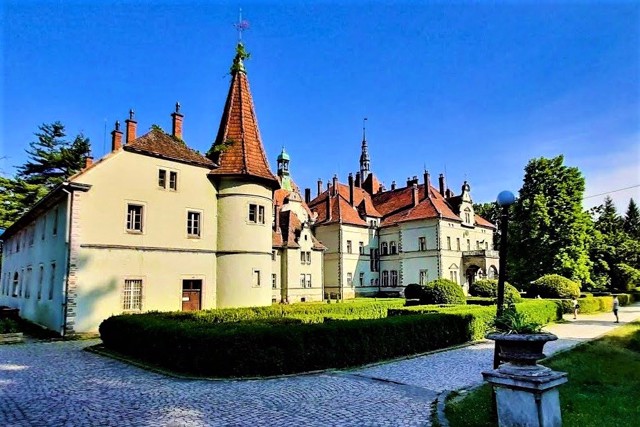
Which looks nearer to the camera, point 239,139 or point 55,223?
point 55,223

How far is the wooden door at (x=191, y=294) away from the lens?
23.2 meters

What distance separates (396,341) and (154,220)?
14519 millimetres

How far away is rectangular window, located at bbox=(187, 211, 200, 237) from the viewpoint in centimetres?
2375

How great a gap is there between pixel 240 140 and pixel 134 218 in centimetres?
779

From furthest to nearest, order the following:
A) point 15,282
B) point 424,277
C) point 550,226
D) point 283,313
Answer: point 424,277, point 550,226, point 15,282, point 283,313

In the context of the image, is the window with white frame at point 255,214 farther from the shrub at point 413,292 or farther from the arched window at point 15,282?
the arched window at point 15,282

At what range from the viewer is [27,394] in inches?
356

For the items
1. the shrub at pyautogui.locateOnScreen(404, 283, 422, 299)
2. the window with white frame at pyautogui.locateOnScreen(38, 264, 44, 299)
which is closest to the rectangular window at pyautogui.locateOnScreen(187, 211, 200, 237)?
the window with white frame at pyautogui.locateOnScreen(38, 264, 44, 299)

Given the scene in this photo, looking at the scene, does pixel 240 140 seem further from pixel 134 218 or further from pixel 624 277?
pixel 624 277

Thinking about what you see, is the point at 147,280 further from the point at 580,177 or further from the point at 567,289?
the point at 580,177

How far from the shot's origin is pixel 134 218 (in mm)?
21781

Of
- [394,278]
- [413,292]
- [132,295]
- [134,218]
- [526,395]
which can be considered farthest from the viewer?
[394,278]

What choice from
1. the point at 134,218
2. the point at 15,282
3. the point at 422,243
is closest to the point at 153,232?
the point at 134,218

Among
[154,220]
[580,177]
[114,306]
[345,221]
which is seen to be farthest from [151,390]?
[580,177]
